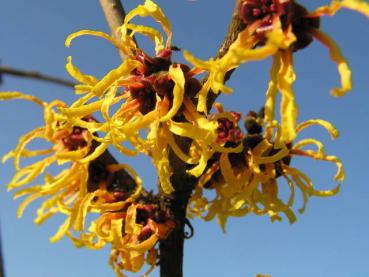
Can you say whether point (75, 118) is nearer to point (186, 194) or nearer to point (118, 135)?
point (118, 135)

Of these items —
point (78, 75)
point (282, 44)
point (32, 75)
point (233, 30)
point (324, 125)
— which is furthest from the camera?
point (324, 125)

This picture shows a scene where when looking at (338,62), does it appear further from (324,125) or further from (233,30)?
(324,125)

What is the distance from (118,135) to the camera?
1517 millimetres

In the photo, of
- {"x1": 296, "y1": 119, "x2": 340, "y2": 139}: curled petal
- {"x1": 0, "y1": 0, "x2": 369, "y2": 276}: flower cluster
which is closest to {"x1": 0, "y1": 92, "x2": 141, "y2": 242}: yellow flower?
{"x1": 0, "y1": 0, "x2": 369, "y2": 276}: flower cluster

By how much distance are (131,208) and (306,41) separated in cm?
113

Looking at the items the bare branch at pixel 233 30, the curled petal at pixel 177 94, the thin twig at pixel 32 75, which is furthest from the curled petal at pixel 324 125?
the thin twig at pixel 32 75

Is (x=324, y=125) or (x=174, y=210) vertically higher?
(x=324, y=125)

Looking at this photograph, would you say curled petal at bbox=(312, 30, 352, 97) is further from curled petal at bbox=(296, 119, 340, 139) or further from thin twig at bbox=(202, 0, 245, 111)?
curled petal at bbox=(296, 119, 340, 139)

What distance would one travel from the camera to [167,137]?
153 cm

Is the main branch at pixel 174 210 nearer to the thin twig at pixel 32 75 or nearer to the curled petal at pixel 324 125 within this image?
the curled petal at pixel 324 125

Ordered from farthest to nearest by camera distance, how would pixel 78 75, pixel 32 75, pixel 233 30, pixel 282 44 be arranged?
pixel 78 75 < pixel 233 30 < pixel 282 44 < pixel 32 75

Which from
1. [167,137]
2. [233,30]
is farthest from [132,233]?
[233,30]

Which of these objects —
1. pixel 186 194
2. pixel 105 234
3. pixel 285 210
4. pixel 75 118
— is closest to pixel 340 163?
pixel 285 210

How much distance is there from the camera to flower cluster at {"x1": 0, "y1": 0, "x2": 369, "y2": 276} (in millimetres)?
1273
